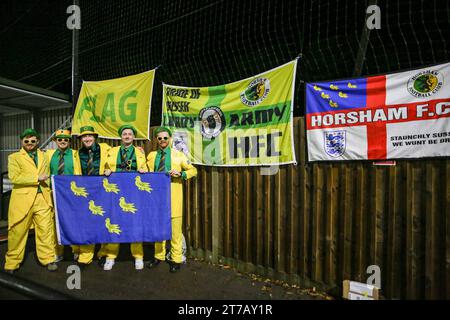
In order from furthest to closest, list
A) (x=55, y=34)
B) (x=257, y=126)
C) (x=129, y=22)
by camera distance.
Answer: (x=55, y=34) → (x=129, y=22) → (x=257, y=126)

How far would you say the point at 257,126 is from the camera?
4.38 meters

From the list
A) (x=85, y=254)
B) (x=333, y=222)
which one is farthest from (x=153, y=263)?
(x=333, y=222)

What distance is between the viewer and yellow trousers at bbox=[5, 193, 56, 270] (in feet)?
14.7

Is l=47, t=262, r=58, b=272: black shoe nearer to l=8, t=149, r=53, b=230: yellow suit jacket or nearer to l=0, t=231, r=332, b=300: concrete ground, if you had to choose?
l=0, t=231, r=332, b=300: concrete ground

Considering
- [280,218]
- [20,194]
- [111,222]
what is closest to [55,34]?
[20,194]

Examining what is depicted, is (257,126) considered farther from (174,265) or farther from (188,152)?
(174,265)

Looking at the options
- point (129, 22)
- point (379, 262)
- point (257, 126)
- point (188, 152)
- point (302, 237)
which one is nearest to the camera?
point (379, 262)

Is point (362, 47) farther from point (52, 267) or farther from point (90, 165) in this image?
point (52, 267)

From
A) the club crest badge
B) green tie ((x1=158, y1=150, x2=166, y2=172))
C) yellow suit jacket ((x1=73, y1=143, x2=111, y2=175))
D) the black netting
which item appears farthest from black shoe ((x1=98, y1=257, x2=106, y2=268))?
the club crest badge

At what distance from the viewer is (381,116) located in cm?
343

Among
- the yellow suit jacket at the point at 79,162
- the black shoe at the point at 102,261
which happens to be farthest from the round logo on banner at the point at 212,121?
the black shoe at the point at 102,261

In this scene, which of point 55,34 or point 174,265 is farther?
point 55,34

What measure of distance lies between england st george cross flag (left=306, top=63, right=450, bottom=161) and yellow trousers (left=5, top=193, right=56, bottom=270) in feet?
13.3

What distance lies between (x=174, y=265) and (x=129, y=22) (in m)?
5.81
